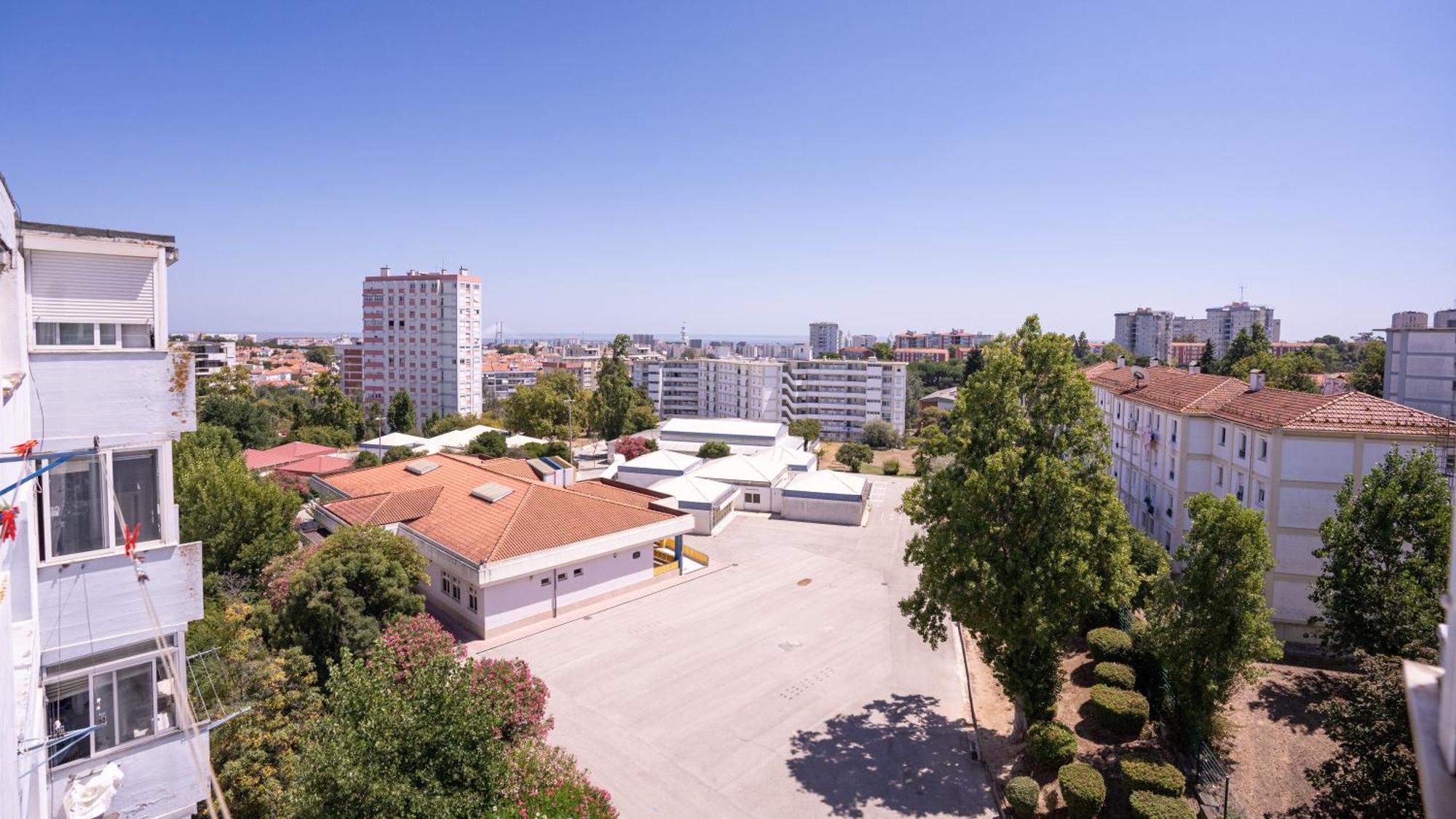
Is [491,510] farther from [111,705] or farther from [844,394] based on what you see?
[844,394]

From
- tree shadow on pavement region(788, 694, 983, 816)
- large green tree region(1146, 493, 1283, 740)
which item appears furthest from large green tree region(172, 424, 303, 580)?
large green tree region(1146, 493, 1283, 740)

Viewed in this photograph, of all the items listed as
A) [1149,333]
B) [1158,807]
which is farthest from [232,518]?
[1149,333]

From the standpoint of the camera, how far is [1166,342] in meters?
162

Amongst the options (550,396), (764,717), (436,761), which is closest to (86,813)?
(436,761)

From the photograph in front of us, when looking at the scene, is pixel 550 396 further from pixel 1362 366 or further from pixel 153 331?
pixel 1362 366

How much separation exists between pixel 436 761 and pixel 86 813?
9.23 feet

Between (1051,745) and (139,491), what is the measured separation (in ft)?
49.1

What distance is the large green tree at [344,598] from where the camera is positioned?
15.4 m

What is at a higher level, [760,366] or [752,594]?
→ [760,366]

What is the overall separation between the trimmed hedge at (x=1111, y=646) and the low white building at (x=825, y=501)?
1669 centimetres

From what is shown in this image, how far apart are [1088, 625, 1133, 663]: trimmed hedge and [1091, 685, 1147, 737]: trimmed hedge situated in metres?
2.18

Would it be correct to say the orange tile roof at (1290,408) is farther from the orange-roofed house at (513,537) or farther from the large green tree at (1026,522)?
the orange-roofed house at (513,537)

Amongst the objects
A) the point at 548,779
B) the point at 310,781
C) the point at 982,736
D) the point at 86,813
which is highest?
the point at 86,813

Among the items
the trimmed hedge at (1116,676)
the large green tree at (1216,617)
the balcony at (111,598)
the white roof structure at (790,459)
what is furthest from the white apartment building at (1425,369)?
the balcony at (111,598)
